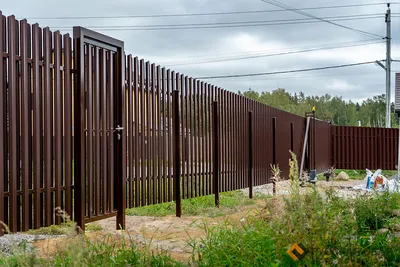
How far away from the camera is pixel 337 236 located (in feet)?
11.4

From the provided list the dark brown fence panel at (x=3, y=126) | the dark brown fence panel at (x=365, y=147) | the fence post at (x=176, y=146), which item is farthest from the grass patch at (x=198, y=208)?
the dark brown fence panel at (x=365, y=147)

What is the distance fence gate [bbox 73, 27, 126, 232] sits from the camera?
5.48 meters

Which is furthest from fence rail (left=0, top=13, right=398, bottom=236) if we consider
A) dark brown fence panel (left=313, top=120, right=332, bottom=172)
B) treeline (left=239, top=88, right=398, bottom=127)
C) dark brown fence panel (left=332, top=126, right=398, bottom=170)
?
treeline (left=239, top=88, right=398, bottom=127)

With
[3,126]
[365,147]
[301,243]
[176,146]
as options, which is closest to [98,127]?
[3,126]

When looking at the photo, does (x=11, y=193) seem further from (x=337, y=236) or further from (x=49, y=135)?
(x=337, y=236)

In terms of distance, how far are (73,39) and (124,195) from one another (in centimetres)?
200

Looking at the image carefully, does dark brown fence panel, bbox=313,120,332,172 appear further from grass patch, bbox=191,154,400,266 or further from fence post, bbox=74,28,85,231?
grass patch, bbox=191,154,400,266

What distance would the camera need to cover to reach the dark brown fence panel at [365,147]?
845 inches

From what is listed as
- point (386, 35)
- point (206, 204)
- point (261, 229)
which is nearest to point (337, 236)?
point (261, 229)

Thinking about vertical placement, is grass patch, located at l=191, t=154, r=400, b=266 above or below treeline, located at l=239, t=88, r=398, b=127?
below

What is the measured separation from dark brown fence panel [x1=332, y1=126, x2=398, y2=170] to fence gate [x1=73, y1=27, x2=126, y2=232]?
16675 millimetres

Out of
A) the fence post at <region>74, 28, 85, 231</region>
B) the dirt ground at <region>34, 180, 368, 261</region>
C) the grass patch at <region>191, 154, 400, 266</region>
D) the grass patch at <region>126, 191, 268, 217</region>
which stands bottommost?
the grass patch at <region>126, 191, 268, 217</region>

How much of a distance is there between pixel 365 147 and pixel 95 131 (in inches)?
697

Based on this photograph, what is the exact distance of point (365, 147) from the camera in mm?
21516
